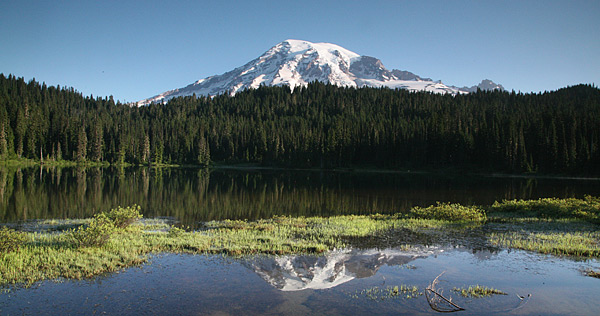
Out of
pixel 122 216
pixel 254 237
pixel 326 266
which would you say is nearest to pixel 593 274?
pixel 326 266

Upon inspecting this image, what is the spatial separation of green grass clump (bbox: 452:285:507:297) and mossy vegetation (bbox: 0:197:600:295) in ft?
21.4

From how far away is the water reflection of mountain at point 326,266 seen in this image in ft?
45.4

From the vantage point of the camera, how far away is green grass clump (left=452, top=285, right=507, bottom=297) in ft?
41.4

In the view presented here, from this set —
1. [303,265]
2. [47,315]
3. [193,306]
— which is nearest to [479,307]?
[303,265]

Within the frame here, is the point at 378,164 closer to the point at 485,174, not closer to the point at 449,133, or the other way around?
the point at 449,133

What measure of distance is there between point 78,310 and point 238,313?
4.61 m

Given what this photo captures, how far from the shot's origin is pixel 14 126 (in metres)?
124

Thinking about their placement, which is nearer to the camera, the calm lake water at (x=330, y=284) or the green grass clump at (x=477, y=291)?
the calm lake water at (x=330, y=284)

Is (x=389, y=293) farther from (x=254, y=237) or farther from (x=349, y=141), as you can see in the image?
→ (x=349, y=141)

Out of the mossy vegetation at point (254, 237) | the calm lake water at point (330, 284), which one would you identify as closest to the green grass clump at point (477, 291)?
the calm lake water at point (330, 284)

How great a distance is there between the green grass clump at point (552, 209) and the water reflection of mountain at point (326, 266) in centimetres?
1555

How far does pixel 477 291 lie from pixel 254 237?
37.3ft

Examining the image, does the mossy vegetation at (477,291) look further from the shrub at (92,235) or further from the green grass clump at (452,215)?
the green grass clump at (452,215)

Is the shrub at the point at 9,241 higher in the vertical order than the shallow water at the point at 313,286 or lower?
higher
